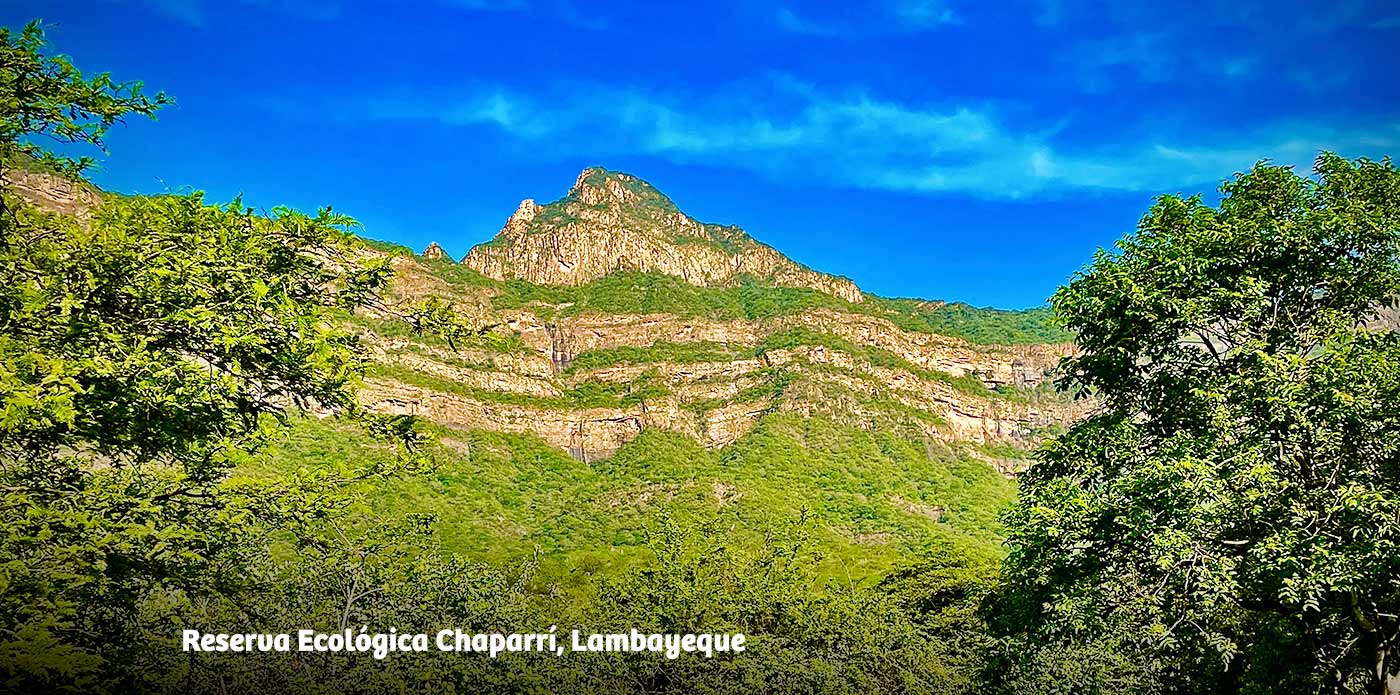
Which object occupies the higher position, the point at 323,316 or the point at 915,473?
the point at 915,473

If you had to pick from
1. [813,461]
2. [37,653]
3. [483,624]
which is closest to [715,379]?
[813,461]

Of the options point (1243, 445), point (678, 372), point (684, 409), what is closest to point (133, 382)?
point (1243, 445)

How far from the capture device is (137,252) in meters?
4.70

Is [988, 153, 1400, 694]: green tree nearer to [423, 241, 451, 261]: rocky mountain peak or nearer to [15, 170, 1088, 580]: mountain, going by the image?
[15, 170, 1088, 580]: mountain

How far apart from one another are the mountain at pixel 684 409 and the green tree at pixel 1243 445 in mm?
37286

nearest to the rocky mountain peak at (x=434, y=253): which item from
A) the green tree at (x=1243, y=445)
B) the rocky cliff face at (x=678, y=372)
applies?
the rocky cliff face at (x=678, y=372)

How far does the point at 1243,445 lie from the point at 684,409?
127m

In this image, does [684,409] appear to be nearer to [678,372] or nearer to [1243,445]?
[678,372]

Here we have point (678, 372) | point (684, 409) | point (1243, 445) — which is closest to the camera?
point (1243, 445)

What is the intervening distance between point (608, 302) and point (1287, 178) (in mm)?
165721

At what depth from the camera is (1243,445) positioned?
940 centimetres

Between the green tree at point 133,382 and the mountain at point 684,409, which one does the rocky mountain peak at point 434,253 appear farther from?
the green tree at point 133,382

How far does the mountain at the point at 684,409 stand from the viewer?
8631 cm

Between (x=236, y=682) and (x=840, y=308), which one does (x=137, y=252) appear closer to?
(x=236, y=682)
